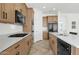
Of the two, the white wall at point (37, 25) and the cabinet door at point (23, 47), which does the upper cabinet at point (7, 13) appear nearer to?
the cabinet door at point (23, 47)

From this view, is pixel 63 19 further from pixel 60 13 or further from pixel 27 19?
pixel 27 19

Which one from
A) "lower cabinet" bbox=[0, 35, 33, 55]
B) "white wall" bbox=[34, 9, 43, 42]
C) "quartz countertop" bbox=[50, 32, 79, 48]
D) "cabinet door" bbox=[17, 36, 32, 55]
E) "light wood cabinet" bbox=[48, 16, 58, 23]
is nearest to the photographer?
"lower cabinet" bbox=[0, 35, 33, 55]

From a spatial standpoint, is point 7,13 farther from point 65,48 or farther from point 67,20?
point 67,20

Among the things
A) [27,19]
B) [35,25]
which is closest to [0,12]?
[27,19]

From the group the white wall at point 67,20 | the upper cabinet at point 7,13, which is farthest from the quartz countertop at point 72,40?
the white wall at point 67,20

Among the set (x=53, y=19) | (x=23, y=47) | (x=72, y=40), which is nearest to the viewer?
(x=72, y=40)

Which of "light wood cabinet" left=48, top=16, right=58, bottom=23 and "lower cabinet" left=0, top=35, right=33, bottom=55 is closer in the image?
"lower cabinet" left=0, top=35, right=33, bottom=55

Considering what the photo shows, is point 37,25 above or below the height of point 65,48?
above

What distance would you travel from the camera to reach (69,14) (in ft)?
18.2

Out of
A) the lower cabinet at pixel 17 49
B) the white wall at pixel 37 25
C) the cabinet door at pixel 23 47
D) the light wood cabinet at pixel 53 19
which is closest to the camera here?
the lower cabinet at pixel 17 49

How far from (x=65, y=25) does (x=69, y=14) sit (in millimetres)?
952

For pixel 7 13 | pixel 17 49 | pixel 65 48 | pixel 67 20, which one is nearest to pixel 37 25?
pixel 67 20

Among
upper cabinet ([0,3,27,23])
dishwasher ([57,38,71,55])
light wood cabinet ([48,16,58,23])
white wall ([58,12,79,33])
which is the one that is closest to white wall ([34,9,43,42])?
white wall ([58,12,79,33])

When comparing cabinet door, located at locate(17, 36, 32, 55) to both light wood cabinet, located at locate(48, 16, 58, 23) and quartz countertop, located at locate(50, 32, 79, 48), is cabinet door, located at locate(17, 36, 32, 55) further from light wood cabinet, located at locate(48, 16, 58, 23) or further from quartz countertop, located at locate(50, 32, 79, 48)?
light wood cabinet, located at locate(48, 16, 58, 23)
